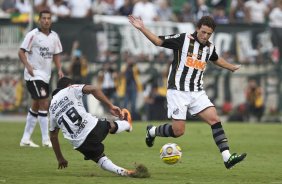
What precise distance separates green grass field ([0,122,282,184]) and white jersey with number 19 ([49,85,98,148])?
0.61 metres

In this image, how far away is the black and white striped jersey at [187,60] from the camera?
42.2 feet

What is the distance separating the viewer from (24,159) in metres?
14.2

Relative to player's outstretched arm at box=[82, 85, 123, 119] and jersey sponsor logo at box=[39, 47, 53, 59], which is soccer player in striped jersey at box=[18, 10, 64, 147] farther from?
player's outstretched arm at box=[82, 85, 123, 119]

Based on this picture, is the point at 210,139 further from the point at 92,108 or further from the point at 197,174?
the point at 92,108

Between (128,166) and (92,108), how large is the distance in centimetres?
1505

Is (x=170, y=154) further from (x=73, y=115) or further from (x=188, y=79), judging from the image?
(x=73, y=115)

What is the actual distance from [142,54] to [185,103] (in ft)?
52.7

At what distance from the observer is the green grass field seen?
11.5 m

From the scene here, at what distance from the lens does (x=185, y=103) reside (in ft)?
42.5

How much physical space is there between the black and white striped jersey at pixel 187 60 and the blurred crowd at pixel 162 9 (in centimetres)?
1622

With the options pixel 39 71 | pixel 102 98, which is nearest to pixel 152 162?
pixel 102 98

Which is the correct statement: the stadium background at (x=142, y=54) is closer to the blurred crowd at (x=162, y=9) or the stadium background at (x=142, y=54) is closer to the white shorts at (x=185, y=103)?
the blurred crowd at (x=162, y=9)

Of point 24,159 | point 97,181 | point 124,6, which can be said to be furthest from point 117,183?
point 124,6

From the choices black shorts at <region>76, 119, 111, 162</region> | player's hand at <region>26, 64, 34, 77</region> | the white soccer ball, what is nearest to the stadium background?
player's hand at <region>26, 64, 34, 77</region>
